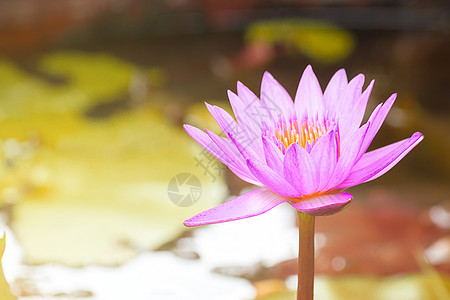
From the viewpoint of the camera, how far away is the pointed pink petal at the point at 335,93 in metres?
0.32

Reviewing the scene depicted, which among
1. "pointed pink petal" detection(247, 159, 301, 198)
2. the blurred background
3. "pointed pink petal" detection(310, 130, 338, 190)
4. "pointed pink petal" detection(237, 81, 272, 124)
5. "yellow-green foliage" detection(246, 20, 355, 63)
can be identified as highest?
"yellow-green foliage" detection(246, 20, 355, 63)

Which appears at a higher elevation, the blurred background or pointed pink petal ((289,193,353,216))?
the blurred background

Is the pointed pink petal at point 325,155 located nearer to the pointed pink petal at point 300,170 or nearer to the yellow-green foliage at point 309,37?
the pointed pink petal at point 300,170

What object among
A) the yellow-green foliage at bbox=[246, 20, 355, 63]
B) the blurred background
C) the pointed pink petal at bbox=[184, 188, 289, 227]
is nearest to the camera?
the pointed pink petal at bbox=[184, 188, 289, 227]

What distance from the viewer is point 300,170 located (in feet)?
0.89

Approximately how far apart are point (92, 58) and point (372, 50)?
806 millimetres

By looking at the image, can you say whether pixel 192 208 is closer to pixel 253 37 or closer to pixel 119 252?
pixel 119 252

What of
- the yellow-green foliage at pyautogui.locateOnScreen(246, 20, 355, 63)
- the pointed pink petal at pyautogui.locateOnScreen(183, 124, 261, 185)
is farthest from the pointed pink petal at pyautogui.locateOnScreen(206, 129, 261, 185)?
the yellow-green foliage at pyautogui.locateOnScreen(246, 20, 355, 63)

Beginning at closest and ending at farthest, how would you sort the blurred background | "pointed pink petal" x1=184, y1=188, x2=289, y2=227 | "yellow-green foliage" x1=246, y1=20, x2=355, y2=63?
"pointed pink petal" x1=184, y1=188, x2=289, y2=227, the blurred background, "yellow-green foliage" x1=246, y1=20, x2=355, y2=63

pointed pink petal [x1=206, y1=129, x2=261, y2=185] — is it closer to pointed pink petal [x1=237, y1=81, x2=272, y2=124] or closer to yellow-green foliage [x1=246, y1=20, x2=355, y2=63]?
pointed pink petal [x1=237, y1=81, x2=272, y2=124]

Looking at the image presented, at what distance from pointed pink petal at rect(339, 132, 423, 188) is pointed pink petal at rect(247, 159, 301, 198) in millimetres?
32

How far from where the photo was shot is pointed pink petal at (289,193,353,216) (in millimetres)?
260

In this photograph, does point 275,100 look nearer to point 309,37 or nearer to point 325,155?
point 325,155

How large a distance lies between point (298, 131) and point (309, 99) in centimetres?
3
